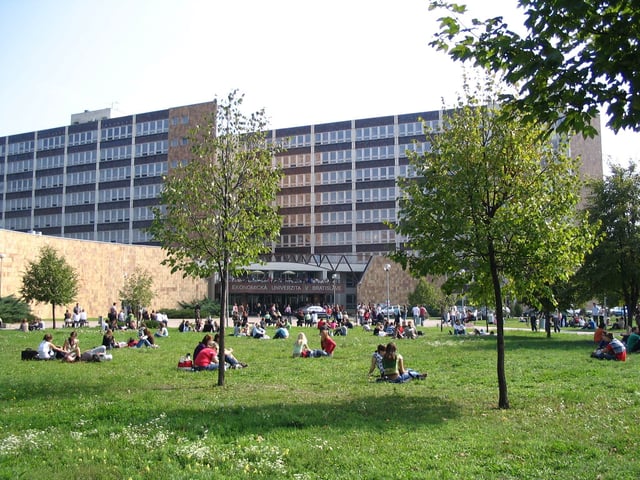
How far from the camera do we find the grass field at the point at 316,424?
27.3 feet

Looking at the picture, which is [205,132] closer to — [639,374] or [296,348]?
[296,348]

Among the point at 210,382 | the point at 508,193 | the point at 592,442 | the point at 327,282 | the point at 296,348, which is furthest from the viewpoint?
the point at 327,282

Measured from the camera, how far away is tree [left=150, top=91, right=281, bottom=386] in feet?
53.4

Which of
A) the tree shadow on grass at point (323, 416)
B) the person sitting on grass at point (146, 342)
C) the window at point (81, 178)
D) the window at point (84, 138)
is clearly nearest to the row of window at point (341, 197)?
the window at point (81, 178)

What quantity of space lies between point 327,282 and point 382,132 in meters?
28.1

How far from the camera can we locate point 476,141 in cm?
1372

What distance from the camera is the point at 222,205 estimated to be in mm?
→ 16547

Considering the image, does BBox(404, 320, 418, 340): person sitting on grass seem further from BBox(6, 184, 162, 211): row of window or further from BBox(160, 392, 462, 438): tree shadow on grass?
BBox(6, 184, 162, 211): row of window

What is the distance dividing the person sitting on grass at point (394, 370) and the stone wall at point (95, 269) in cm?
3743

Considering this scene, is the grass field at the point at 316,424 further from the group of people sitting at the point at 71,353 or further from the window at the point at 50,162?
the window at the point at 50,162

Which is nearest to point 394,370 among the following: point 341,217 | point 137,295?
point 137,295

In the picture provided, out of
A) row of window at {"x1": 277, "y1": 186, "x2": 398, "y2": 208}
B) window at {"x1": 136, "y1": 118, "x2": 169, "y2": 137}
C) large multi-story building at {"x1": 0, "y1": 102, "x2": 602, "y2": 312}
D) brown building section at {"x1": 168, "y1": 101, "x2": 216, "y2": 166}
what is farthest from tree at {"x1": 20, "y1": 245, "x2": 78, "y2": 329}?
window at {"x1": 136, "y1": 118, "x2": 169, "y2": 137}

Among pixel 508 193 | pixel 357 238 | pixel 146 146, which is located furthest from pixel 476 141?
pixel 146 146

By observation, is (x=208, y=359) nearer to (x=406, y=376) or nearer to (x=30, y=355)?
(x=406, y=376)
